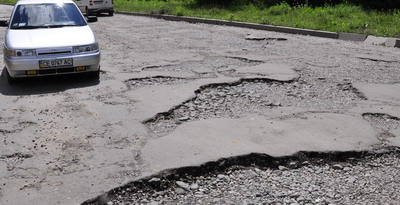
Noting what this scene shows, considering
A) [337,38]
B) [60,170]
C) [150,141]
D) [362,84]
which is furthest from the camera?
[337,38]

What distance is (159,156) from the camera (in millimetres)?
4234

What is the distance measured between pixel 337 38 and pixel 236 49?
3738 mm

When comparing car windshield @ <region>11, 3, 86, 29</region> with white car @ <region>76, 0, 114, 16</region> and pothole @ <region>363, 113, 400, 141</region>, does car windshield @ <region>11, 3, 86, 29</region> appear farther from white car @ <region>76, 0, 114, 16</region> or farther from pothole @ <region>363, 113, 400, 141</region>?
white car @ <region>76, 0, 114, 16</region>

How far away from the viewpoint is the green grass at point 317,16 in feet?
42.3

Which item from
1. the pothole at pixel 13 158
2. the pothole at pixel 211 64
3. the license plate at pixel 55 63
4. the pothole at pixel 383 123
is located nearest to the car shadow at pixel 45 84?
the license plate at pixel 55 63

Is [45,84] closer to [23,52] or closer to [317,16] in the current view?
[23,52]

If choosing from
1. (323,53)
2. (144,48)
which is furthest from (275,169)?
(144,48)

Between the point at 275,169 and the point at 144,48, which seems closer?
the point at 275,169

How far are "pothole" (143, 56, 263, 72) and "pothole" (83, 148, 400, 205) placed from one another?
414 centimetres

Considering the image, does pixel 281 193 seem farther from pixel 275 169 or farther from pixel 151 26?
pixel 151 26

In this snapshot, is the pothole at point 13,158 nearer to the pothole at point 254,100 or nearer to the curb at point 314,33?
the pothole at point 254,100

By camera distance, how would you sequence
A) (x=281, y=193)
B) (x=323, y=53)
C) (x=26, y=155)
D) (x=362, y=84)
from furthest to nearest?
(x=323, y=53) → (x=362, y=84) → (x=26, y=155) → (x=281, y=193)

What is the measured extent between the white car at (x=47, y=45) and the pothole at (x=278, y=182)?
3.87 metres

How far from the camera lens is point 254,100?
6105 millimetres
